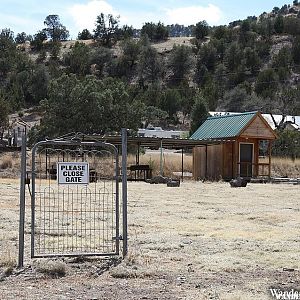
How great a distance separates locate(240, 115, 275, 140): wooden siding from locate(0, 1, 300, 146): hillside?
1667cm

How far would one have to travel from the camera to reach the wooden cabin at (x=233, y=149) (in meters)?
35.5

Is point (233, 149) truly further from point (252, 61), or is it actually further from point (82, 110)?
point (252, 61)

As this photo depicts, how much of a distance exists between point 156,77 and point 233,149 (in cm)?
8644

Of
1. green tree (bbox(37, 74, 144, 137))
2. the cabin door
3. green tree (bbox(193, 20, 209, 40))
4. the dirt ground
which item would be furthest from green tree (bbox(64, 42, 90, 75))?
the dirt ground

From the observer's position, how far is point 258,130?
3628 cm

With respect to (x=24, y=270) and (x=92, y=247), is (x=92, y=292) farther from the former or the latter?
(x=92, y=247)

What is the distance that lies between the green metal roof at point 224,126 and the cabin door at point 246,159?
1076 mm

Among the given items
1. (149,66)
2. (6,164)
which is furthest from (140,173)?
(149,66)

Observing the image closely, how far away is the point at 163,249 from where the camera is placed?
9.43 m

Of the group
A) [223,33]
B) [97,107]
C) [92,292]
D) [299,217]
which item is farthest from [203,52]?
[92,292]

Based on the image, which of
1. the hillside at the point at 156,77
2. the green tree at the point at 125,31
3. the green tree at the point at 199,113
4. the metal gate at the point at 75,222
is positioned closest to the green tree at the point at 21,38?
the hillside at the point at 156,77

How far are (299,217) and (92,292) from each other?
8.50 metres

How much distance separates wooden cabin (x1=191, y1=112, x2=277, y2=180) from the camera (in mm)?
35531

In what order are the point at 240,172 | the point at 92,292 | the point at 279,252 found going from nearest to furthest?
the point at 92,292 < the point at 279,252 < the point at 240,172
